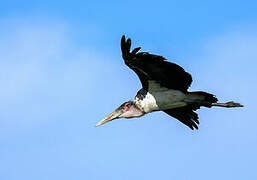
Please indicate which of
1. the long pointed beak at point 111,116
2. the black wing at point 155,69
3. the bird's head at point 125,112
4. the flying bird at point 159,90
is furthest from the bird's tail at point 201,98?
the long pointed beak at point 111,116

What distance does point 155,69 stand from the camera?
57.6 ft

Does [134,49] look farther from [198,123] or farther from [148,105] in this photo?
[198,123]

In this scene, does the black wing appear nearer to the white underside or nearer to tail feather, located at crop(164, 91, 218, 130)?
the white underside

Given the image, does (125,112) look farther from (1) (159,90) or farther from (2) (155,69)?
(2) (155,69)

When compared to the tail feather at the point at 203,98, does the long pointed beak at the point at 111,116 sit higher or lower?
higher

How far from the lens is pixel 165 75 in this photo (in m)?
17.8

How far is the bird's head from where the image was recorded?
18.8 m

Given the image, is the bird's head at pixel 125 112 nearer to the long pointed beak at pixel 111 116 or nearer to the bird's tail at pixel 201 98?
the long pointed beak at pixel 111 116

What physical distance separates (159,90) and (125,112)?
133 centimetres

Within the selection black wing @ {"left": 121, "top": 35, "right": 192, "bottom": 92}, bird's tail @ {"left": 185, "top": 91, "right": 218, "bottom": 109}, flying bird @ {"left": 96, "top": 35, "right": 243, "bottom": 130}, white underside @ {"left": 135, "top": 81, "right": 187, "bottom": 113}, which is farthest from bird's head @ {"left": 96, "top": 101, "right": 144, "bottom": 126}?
bird's tail @ {"left": 185, "top": 91, "right": 218, "bottom": 109}

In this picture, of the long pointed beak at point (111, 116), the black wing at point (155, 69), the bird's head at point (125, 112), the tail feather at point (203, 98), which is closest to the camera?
the black wing at point (155, 69)

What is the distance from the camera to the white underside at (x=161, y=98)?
59.4 ft

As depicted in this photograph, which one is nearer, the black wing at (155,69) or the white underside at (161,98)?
the black wing at (155,69)

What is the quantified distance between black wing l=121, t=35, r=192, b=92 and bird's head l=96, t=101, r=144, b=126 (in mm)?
747
